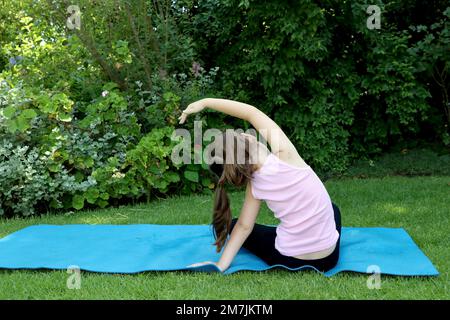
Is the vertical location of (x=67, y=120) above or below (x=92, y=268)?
above

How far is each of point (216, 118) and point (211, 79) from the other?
2.19 ft

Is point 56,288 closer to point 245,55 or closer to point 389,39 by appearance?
point 245,55

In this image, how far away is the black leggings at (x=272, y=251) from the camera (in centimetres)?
323

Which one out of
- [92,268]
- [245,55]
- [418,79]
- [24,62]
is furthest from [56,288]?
[418,79]

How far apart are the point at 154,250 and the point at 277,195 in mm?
1056

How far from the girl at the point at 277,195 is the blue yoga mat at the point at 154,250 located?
0.16 m

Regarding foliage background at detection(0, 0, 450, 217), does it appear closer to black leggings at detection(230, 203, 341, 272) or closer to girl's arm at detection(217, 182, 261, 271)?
black leggings at detection(230, 203, 341, 272)

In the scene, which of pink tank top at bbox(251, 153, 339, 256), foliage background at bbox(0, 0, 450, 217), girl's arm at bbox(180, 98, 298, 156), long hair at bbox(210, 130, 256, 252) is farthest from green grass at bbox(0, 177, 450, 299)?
foliage background at bbox(0, 0, 450, 217)

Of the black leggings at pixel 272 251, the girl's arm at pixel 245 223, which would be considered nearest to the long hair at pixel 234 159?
the girl's arm at pixel 245 223

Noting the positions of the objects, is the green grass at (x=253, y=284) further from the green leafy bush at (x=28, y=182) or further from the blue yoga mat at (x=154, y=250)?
the green leafy bush at (x=28, y=182)

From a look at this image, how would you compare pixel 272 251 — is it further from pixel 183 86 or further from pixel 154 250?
pixel 183 86

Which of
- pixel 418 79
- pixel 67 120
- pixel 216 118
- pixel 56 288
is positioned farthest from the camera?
→ pixel 418 79

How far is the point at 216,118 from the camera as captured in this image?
6.33 metres

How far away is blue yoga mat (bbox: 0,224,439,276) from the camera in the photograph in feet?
10.8
